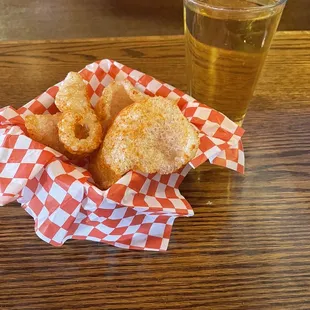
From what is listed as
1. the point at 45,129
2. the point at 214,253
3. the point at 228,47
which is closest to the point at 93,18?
the point at 228,47

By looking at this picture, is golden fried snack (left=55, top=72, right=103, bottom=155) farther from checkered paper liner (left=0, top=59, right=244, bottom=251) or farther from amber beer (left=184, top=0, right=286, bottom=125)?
amber beer (left=184, top=0, right=286, bottom=125)

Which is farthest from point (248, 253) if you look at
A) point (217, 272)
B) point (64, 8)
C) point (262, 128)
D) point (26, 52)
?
point (64, 8)

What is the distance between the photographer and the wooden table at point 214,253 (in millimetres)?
573

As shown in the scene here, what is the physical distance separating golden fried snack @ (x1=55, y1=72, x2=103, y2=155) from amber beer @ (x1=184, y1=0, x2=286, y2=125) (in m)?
0.22

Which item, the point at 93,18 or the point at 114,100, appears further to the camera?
the point at 93,18

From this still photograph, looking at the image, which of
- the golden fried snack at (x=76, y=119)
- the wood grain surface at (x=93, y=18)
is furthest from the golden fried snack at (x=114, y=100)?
the wood grain surface at (x=93, y=18)

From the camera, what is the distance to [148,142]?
60 cm

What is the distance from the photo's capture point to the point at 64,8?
2.10 meters

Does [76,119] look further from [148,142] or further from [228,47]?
[228,47]

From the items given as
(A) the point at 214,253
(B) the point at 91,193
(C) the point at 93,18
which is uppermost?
(B) the point at 91,193

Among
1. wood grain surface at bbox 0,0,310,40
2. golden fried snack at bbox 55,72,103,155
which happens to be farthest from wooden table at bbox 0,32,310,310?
wood grain surface at bbox 0,0,310,40

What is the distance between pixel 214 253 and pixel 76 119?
10.2 inches

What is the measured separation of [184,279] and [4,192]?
0.84ft

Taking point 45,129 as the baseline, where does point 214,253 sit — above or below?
below
